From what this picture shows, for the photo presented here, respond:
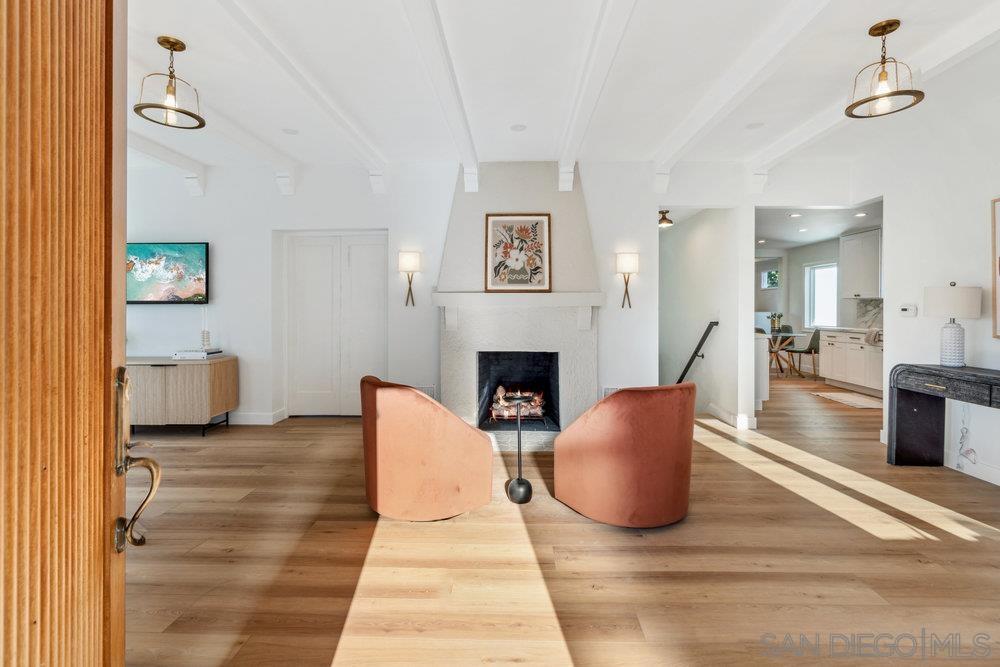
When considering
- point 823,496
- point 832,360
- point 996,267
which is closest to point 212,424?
point 823,496

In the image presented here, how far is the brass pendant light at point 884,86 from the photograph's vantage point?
2.45m

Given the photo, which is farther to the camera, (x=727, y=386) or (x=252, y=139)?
(x=727, y=386)

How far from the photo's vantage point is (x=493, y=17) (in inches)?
95.1

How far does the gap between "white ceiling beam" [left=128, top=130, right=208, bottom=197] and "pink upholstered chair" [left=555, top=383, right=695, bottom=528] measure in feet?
14.3

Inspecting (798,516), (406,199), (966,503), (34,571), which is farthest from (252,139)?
(966,503)

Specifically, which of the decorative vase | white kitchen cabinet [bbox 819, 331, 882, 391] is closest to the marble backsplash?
white kitchen cabinet [bbox 819, 331, 882, 391]

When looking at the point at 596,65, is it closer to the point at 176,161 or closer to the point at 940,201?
the point at 940,201

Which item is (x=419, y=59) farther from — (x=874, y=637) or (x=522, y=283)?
(x=874, y=637)

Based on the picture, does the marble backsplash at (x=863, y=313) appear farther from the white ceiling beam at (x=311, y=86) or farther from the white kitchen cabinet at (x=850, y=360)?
the white ceiling beam at (x=311, y=86)

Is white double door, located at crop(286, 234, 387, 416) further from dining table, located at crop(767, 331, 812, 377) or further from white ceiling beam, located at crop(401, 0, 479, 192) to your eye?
dining table, located at crop(767, 331, 812, 377)

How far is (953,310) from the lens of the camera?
10.8 feet

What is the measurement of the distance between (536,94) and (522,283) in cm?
177

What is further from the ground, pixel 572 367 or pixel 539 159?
pixel 539 159

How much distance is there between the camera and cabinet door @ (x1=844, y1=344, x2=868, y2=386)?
6.69 metres
